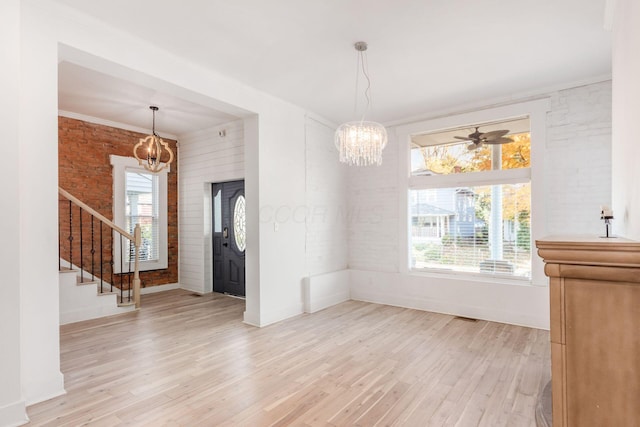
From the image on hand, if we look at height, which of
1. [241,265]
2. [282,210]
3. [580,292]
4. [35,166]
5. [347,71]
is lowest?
[241,265]

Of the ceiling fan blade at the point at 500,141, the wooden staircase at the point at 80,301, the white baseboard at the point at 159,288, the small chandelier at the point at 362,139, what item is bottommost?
the white baseboard at the point at 159,288

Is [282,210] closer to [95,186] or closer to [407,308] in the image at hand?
[407,308]

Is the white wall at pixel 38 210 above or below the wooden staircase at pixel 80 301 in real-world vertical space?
above

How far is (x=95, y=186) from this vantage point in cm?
574

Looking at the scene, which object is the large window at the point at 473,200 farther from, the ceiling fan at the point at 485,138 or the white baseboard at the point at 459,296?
the white baseboard at the point at 459,296

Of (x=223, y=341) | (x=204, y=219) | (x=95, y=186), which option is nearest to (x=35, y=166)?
(x=223, y=341)

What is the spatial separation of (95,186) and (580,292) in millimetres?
6635

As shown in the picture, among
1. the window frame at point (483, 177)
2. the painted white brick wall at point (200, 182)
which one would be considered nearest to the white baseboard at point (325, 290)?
the window frame at point (483, 177)

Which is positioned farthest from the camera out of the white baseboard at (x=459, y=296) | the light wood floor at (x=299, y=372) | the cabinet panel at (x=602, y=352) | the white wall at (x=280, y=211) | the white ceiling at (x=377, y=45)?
the white wall at (x=280, y=211)

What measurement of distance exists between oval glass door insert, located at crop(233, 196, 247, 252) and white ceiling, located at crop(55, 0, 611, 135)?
83.2 inches

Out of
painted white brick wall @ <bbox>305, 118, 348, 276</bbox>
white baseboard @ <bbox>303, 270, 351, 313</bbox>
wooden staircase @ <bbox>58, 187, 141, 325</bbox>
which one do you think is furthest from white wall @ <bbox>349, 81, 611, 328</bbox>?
wooden staircase @ <bbox>58, 187, 141, 325</bbox>

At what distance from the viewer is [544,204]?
14.4 feet

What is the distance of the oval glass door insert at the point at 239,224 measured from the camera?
6.17 metres

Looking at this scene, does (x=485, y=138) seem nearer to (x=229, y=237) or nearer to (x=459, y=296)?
(x=459, y=296)
